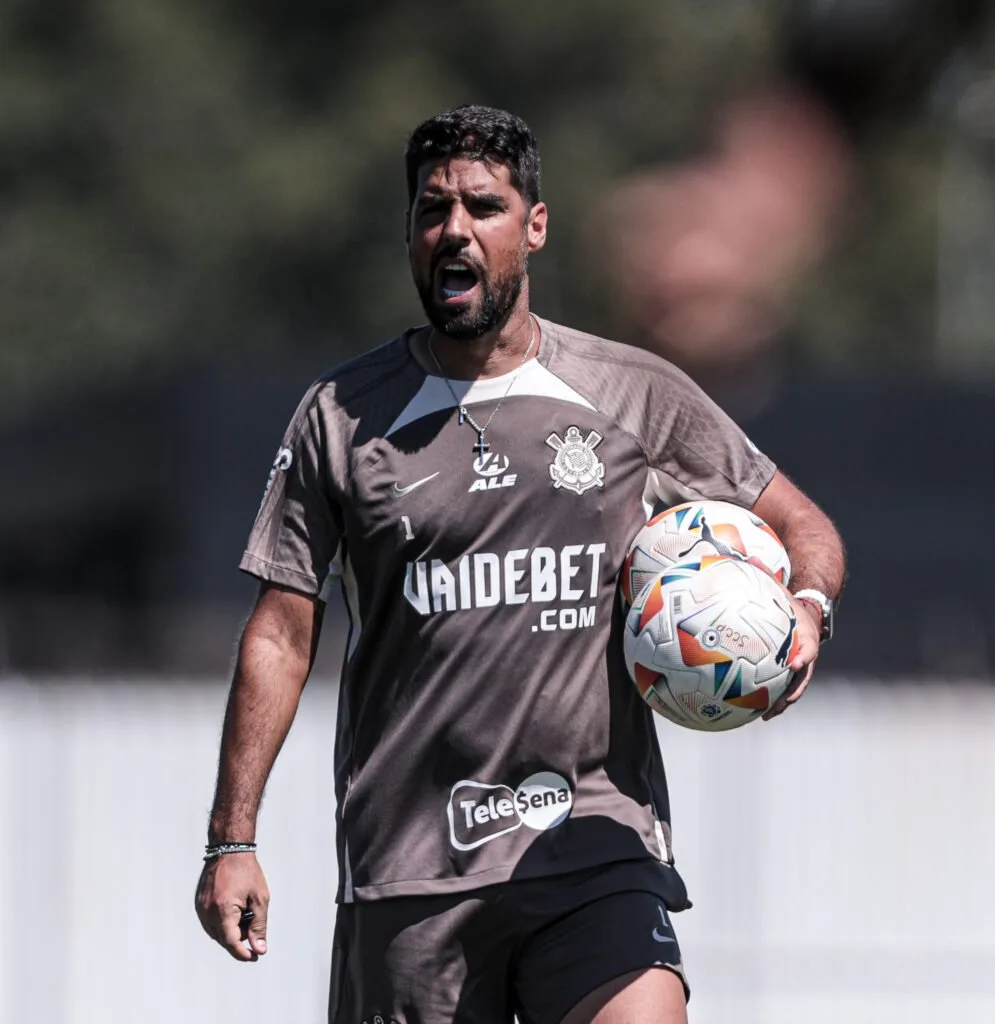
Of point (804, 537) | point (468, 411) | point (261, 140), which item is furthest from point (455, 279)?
point (261, 140)

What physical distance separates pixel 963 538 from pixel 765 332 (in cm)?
965

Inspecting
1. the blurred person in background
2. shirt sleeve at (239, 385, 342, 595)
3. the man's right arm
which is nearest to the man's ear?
shirt sleeve at (239, 385, 342, 595)

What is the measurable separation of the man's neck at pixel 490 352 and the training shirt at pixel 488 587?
38mm

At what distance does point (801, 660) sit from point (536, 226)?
127 cm

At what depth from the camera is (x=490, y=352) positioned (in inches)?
203

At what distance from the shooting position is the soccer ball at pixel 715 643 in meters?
4.75

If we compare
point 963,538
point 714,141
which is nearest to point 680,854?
point 963,538

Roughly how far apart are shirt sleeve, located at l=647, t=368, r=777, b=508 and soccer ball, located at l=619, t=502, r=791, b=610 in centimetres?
12

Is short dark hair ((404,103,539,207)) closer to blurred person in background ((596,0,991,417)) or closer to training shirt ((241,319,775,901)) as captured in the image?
training shirt ((241,319,775,901))

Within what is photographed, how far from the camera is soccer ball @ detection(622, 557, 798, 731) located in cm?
475

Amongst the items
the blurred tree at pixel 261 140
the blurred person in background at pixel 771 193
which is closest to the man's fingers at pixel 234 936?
the blurred person in background at pixel 771 193

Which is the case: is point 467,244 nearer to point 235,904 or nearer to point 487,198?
point 487,198

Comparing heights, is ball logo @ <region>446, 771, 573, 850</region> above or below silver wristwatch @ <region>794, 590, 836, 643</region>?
below

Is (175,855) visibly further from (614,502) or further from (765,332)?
(765,332)
